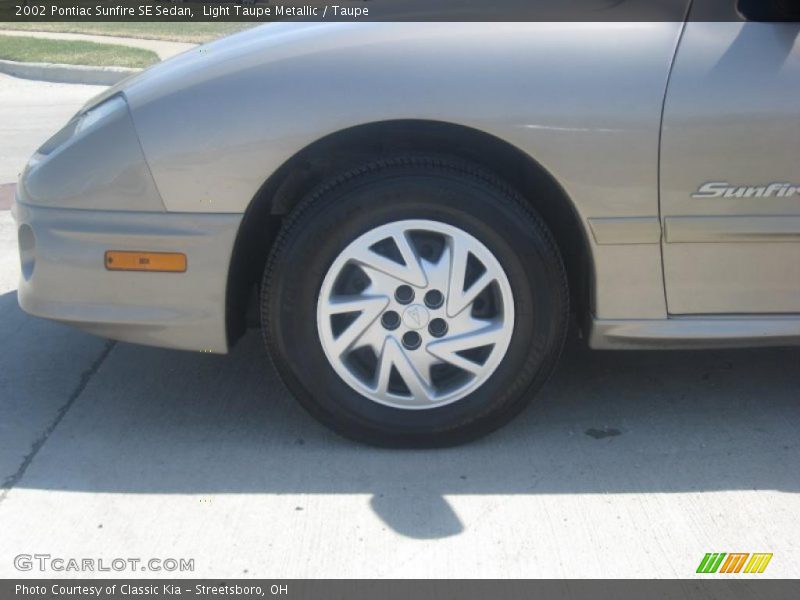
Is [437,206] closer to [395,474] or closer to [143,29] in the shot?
[395,474]

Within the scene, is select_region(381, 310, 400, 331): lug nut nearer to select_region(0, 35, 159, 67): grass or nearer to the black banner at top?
the black banner at top

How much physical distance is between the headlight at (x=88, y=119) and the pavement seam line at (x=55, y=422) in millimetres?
824

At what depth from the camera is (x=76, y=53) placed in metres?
12.5

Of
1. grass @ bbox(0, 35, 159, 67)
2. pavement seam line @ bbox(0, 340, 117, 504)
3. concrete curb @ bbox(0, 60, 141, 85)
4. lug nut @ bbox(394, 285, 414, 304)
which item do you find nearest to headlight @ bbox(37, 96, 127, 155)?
pavement seam line @ bbox(0, 340, 117, 504)

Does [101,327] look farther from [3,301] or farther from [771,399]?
[771,399]

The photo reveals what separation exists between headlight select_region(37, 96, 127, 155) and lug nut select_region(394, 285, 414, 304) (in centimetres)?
97

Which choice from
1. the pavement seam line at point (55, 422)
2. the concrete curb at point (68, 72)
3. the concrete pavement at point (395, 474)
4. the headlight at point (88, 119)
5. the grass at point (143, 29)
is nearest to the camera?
the concrete pavement at point (395, 474)

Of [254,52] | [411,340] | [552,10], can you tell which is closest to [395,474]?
[411,340]

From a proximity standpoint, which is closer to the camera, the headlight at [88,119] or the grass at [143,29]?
the headlight at [88,119]

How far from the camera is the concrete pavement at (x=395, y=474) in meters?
2.90

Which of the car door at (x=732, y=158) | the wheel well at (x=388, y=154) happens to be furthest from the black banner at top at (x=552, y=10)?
the wheel well at (x=388, y=154)

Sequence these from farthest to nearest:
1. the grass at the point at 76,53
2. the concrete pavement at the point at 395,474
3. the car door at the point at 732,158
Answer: the grass at the point at 76,53 < the car door at the point at 732,158 < the concrete pavement at the point at 395,474

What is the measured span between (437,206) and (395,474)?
78 centimetres
